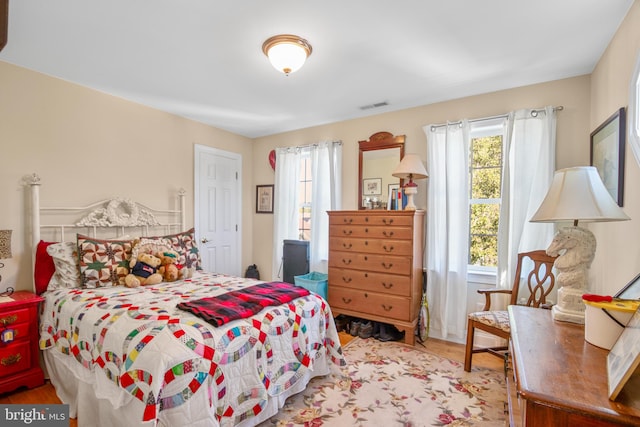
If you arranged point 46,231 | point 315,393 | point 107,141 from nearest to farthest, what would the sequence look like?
point 315,393, point 46,231, point 107,141

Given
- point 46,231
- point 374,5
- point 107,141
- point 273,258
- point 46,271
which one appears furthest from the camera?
point 273,258

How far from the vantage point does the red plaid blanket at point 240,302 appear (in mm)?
1781

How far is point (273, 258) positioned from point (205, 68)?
8.68 feet

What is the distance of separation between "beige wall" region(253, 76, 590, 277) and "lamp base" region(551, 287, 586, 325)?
176 cm

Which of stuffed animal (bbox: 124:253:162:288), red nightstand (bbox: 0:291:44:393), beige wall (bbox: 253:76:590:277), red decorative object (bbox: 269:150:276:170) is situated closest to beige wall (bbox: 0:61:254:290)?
red nightstand (bbox: 0:291:44:393)

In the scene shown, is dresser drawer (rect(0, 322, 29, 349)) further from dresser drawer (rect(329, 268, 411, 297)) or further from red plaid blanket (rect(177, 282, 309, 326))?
dresser drawer (rect(329, 268, 411, 297))

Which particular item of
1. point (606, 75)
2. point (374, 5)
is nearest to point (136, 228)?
point (374, 5)

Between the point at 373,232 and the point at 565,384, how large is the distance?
2.31m

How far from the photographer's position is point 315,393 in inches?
86.1

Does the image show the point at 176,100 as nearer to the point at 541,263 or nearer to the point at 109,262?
the point at 109,262

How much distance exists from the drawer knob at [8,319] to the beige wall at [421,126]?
2777 mm

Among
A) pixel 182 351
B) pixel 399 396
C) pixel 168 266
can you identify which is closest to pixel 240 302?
pixel 182 351

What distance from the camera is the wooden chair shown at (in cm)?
238

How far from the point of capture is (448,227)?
3113mm
